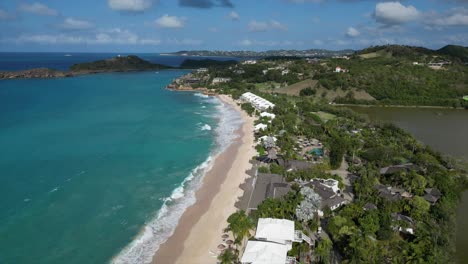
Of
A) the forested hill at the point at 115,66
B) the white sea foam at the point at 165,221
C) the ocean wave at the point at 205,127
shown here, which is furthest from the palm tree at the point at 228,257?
the forested hill at the point at 115,66

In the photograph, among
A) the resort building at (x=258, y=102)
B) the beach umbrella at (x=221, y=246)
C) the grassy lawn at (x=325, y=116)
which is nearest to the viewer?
the beach umbrella at (x=221, y=246)

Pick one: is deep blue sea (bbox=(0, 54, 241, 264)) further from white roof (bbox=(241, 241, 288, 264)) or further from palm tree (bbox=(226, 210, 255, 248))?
white roof (bbox=(241, 241, 288, 264))

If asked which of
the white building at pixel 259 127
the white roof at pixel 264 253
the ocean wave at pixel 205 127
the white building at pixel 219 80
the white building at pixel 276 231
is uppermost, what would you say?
the white building at pixel 219 80

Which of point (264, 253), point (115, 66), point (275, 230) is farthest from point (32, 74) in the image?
point (264, 253)

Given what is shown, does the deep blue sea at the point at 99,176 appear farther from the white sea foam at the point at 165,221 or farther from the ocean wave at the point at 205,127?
the ocean wave at the point at 205,127

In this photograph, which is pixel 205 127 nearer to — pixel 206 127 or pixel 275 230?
pixel 206 127

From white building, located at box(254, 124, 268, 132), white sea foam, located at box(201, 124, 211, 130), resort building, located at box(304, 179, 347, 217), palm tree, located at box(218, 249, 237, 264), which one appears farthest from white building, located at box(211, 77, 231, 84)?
palm tree, located at box(218, 249, 237, 264)

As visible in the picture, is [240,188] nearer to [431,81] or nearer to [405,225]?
[405,225]
